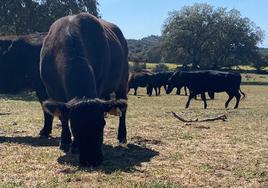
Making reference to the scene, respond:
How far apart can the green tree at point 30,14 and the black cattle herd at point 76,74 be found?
21.7 metres

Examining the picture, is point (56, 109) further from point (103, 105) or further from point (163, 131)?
point (163, 131)

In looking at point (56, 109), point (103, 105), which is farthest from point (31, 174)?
point (103, 105)

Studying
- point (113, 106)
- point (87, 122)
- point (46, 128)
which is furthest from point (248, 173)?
point (46, 128)

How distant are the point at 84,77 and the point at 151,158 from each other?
6.56ft

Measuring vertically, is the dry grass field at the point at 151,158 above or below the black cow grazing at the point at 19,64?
below

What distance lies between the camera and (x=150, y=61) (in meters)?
86.3

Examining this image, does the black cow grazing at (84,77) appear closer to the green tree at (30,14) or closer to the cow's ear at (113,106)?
the cow's ear at (113,106)

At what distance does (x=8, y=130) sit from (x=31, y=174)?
5.12 meters

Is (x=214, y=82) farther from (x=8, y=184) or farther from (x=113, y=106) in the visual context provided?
(x=8, y=184)

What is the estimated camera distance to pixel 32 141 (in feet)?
33.6

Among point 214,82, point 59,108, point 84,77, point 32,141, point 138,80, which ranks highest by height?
point 84,77

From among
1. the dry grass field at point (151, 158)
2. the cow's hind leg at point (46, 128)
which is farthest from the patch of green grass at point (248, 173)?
the cow's hind leg at point (46, 128)

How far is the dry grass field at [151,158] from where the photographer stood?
6727 mm

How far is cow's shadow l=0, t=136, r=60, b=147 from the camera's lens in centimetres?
986
